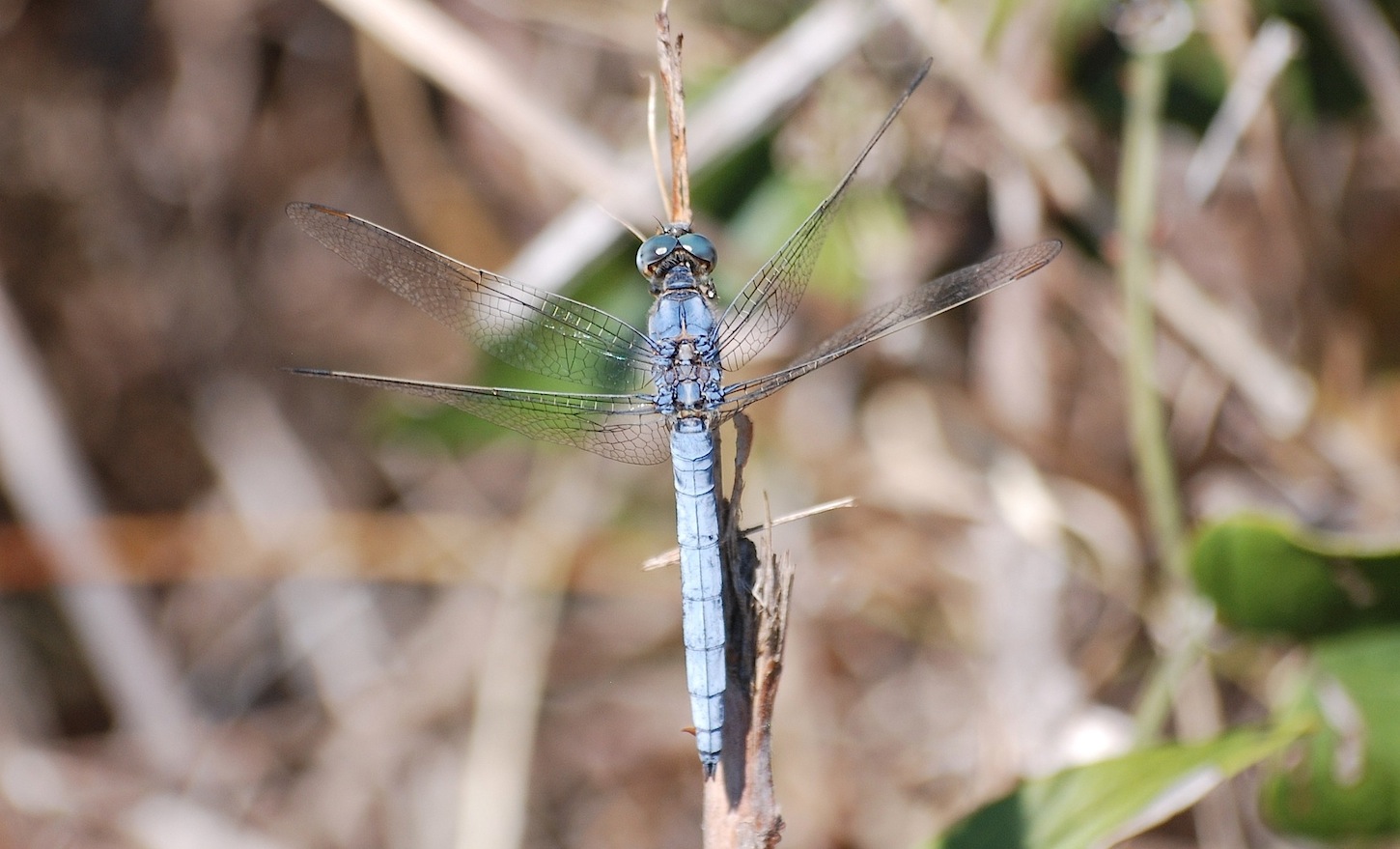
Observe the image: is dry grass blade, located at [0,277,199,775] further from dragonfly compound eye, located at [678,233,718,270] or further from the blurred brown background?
dragonfly compound eye, located at [678,233,718,270]

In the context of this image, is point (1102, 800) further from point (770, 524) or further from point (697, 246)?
point (697, 246)

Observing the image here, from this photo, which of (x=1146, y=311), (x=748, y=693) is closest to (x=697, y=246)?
(x=748, y=693)

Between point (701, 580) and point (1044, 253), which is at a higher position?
point (1044, 253)

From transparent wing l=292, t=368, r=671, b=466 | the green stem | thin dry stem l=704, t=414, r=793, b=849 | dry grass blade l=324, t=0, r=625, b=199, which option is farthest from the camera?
dry grass blade l=324, t=0, r=625, b=199

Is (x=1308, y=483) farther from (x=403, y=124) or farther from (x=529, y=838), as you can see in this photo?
(x=403, y=124)

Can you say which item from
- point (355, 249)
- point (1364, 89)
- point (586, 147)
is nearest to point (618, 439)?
point (355, 249)

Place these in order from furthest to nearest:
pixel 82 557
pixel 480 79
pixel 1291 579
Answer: pixel 82 557 < pixel 480 79 < pixel 1291 579

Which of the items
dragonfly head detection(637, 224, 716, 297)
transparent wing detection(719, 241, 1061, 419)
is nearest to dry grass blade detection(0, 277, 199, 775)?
dragonfly head detection(637, 224, 716, 297)
